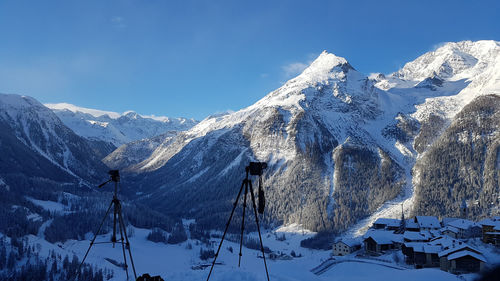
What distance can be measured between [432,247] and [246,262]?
66649mm

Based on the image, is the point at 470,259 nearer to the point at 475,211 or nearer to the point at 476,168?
the point at 475,211

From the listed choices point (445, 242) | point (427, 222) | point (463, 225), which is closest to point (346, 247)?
point (427, 222)

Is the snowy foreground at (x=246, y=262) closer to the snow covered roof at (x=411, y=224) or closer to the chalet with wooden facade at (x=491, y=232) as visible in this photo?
the chalet with wooden facade at (x=491, y=232)

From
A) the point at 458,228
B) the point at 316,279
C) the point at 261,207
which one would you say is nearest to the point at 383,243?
the point at 458,228

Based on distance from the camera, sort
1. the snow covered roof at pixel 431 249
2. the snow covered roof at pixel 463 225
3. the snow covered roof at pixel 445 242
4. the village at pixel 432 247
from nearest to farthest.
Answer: the village at pixel 432 247 < the snow covered roof at pixel 431 249 < the snow covered roof at pixel 445 242 < the snow covered roof at pixel 463 225

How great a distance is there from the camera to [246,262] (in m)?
127

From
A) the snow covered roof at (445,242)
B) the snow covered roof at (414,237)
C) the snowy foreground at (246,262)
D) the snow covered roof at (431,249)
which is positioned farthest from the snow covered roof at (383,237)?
the snow covered roof at (431,249)

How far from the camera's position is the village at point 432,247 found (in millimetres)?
66500

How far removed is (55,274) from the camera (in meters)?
93.5

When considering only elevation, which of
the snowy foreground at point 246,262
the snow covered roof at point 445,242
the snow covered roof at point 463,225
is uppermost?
the snow covered roof at point 463,225

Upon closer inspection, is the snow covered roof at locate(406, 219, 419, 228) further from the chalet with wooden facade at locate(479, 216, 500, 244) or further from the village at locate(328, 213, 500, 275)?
the chalet with wooden facade at locate(479, 216, 500, 244)

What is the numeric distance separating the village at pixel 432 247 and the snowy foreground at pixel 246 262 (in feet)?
10.7

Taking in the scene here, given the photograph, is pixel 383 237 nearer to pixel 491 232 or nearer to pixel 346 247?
pixel 346 247

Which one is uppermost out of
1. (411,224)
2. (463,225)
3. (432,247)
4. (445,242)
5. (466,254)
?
Answer: (463,225)
